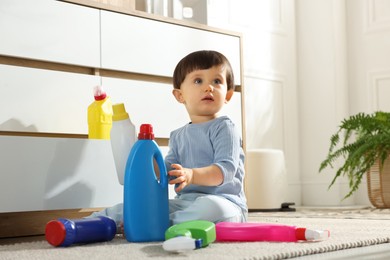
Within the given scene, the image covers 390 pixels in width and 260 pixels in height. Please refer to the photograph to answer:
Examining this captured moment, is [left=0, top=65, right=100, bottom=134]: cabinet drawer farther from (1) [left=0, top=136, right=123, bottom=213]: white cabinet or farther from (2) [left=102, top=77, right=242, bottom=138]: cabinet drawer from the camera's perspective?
(1) [left=0, top=136, right=123, bottom=213]: white cabinet

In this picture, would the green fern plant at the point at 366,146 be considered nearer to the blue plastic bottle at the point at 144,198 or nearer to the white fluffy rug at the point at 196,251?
the white fluffy rug at the point at 196,251

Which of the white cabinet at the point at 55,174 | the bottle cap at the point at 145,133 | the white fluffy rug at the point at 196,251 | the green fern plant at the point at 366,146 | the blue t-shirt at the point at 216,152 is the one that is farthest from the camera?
the green fern plant at the point at 366,146

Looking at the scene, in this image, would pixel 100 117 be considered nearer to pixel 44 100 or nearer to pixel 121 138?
pixel 44 100

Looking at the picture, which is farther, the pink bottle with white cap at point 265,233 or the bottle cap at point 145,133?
the bottle cap at point 145,133

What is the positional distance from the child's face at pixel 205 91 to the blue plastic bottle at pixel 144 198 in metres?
0.24

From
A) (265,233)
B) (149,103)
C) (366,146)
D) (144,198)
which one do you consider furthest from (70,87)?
(366,146)

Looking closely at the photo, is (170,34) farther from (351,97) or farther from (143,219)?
(351,97)

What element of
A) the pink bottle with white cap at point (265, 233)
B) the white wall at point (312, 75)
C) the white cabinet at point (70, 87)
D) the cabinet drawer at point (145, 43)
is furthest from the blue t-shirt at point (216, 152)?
the white wall at point (312, 75)

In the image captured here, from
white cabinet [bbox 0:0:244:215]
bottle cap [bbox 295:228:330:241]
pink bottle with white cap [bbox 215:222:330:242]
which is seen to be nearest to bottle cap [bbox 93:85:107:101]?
white cabinet [bbox 0:0:244:215]

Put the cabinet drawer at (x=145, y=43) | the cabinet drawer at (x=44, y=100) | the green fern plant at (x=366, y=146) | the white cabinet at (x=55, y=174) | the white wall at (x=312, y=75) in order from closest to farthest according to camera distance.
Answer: the white cabinet at (x=55, y=174) < the cabinet drawer at (x=44, y=100) < the cabinet drawer at (x=145, y=43) < the green fern plant at (x=366, y=146) < the white wall at (x=312, y=75)

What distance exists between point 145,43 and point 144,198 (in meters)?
0.97

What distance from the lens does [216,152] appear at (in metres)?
1.52

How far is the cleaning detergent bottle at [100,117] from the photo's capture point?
1.89 m

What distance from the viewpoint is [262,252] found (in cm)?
111
